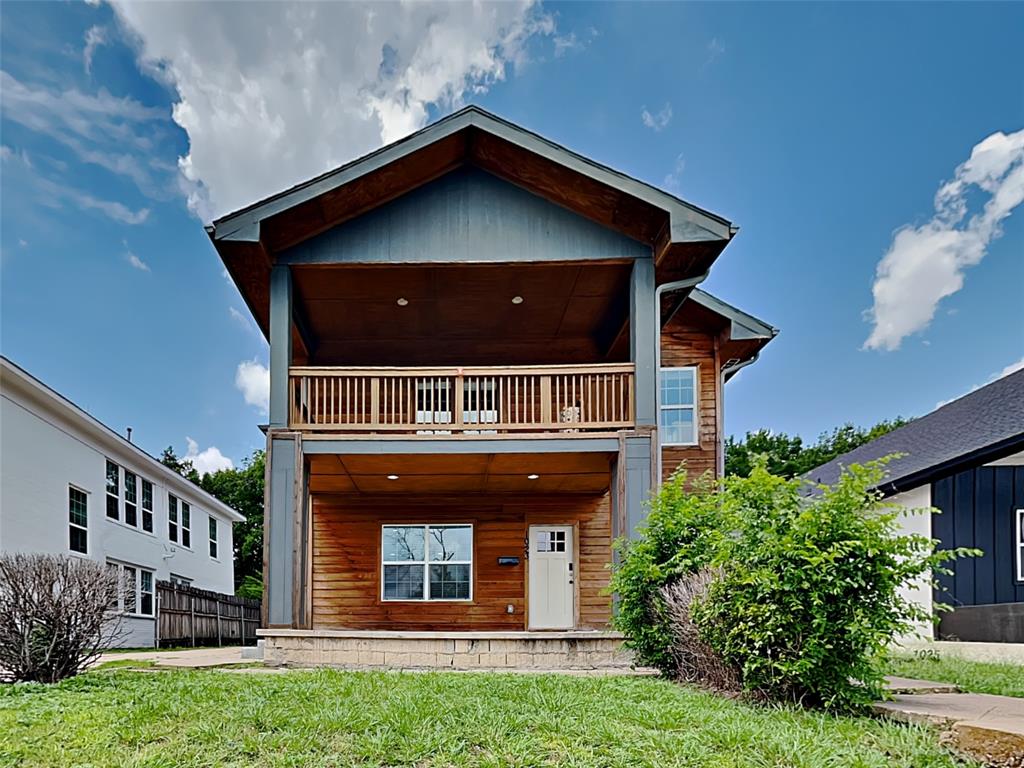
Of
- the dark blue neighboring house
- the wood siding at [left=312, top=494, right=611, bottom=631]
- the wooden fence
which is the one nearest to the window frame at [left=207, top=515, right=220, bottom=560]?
the wooden fence

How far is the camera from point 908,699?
218 inches

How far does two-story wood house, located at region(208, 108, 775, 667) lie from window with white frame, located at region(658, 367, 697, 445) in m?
0.04

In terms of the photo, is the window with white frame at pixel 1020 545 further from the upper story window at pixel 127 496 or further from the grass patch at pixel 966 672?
the upper story window at pixel 127 496

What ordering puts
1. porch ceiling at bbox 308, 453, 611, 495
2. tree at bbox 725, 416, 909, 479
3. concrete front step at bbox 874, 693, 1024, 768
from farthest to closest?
tree at bbox 725, 416, 909, 479 → porch ceiling at bbox 308, 453, 611, 495 → concrete front step at bbox 874, 693, 1024, 768

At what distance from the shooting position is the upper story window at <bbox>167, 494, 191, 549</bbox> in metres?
21.3

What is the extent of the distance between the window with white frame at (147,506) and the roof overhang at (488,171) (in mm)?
10052

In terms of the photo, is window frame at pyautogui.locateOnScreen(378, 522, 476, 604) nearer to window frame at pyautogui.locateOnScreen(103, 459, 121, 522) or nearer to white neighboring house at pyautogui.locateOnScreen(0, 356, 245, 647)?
white neighboring house at pyautogui.locateOnScreen(0, 356, 245, 647)

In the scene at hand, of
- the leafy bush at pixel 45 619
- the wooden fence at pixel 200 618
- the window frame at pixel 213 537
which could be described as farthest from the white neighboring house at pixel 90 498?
the leafy bush at pixel 45 619

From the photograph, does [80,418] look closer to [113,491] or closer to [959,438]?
[113,491]

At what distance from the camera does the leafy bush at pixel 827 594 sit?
5105mm

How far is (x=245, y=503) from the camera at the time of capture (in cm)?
3881

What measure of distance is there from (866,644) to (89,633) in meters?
5.97

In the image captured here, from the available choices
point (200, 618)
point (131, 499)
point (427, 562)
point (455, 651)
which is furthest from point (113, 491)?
point (455, 651)

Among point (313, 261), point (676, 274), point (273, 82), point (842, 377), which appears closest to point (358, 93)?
point (273, 82)
